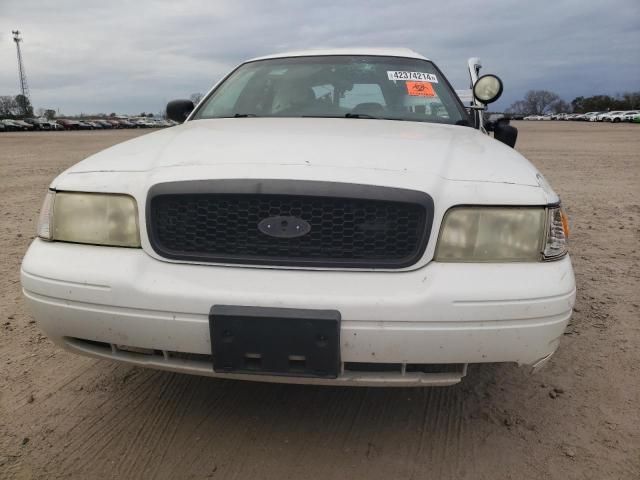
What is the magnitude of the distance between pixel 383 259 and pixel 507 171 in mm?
620

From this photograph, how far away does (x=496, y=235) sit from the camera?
1946 mm

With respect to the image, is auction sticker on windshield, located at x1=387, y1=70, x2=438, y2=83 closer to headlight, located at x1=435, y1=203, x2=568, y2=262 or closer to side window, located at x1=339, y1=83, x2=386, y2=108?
side window, located at x1=339, y1=83, x2=386, y2=108

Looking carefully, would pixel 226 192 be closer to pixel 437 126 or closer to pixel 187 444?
pixel 187 444

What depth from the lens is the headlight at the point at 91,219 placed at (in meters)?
2.03

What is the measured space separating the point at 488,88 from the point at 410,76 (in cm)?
55

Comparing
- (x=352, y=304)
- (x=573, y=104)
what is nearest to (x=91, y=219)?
(x=352, y=304)

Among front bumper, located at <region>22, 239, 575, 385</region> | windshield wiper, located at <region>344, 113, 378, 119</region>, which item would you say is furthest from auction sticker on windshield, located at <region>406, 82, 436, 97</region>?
front bumper, located at <region>22, 239, 575, 385</region>

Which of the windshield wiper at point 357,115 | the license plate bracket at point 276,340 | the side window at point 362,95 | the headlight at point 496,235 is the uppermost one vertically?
the side window at point 362,95

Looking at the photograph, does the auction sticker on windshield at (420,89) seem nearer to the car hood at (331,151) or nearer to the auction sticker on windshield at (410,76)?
the auction sticker on windshield at (410,76)

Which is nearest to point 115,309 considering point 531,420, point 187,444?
point 187,444

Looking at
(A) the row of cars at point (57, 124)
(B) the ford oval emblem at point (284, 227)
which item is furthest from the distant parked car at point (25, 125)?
(B) the ford oval emblem at point (284, 227)

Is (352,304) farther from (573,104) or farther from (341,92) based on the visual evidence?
(573,104)

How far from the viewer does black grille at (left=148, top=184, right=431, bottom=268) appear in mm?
1894

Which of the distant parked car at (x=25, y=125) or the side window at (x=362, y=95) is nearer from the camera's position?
the side window at (x=362, y=95)
